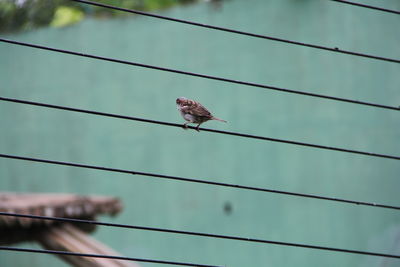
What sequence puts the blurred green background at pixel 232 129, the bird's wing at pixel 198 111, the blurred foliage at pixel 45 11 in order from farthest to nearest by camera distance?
the blurred foliage at pixel 45 11 → the blurred green background at pixel 232 129 → the bird's wing at pixel 198 111

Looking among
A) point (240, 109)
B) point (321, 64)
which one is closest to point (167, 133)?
point (240, 109)

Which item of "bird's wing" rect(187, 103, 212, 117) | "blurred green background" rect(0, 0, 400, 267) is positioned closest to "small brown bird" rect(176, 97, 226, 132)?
"bird's wing" rect(187, 103, 212, 117)

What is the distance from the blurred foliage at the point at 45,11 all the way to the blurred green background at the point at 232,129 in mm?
2936

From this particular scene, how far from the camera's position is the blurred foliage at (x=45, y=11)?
13828mm

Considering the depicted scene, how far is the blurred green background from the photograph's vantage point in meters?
9.35

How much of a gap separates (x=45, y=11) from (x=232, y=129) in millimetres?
6277

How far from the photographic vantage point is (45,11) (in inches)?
558

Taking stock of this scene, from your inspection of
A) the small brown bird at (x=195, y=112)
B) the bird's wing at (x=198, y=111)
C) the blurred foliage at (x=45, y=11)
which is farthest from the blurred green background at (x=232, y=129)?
the bird's wing at (x=198, y=111)

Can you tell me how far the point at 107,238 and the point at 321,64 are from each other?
418cm

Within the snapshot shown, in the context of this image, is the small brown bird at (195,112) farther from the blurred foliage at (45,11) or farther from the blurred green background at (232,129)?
the blurred foliage at (45,11)

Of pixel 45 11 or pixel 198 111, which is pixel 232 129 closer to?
pixel 198 111

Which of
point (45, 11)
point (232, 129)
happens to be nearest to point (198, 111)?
point (232, 129)

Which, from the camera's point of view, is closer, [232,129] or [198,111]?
[198,111]

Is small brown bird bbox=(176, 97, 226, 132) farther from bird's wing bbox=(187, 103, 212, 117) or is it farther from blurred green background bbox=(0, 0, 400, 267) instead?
blurred green background bbox=(0, 0, 400, 267)
